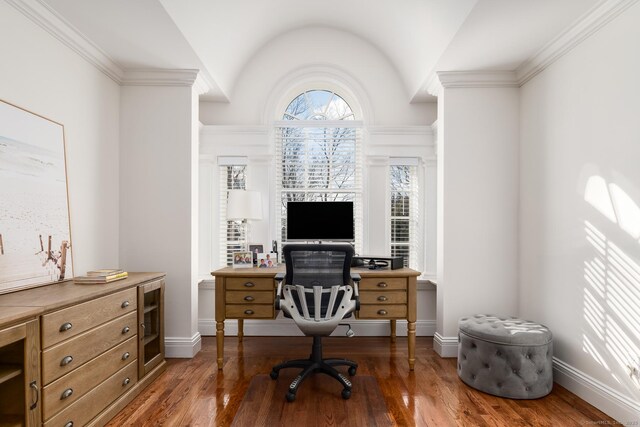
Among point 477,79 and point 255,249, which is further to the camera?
point 255,249

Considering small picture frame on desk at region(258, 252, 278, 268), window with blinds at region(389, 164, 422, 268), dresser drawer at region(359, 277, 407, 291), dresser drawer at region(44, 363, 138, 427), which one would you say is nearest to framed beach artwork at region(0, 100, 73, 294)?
dresser drawer at region(44, 363, 138, 427)

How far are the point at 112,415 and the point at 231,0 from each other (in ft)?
10.3

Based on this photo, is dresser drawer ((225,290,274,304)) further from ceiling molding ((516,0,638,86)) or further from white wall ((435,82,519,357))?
ceiling molding ((516,0,638,86))

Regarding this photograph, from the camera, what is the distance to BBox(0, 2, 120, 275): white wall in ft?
7.43

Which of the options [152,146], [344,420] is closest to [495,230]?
[344,420]

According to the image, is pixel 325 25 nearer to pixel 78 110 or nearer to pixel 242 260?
pixel 78 110

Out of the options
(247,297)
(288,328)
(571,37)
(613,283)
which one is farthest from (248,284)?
(571,37)

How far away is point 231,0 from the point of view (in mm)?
2938

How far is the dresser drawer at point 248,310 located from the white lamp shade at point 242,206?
871 mm

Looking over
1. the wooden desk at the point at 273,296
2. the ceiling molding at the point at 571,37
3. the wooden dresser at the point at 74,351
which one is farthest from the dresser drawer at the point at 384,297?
the ceiling molding at the point at 571,37

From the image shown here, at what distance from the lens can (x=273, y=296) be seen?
3098 millimetres

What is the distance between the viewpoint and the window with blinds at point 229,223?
4.05m

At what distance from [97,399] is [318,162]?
289cm

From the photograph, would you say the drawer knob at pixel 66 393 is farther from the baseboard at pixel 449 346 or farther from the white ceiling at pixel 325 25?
the baseboard at pixel 449 346
